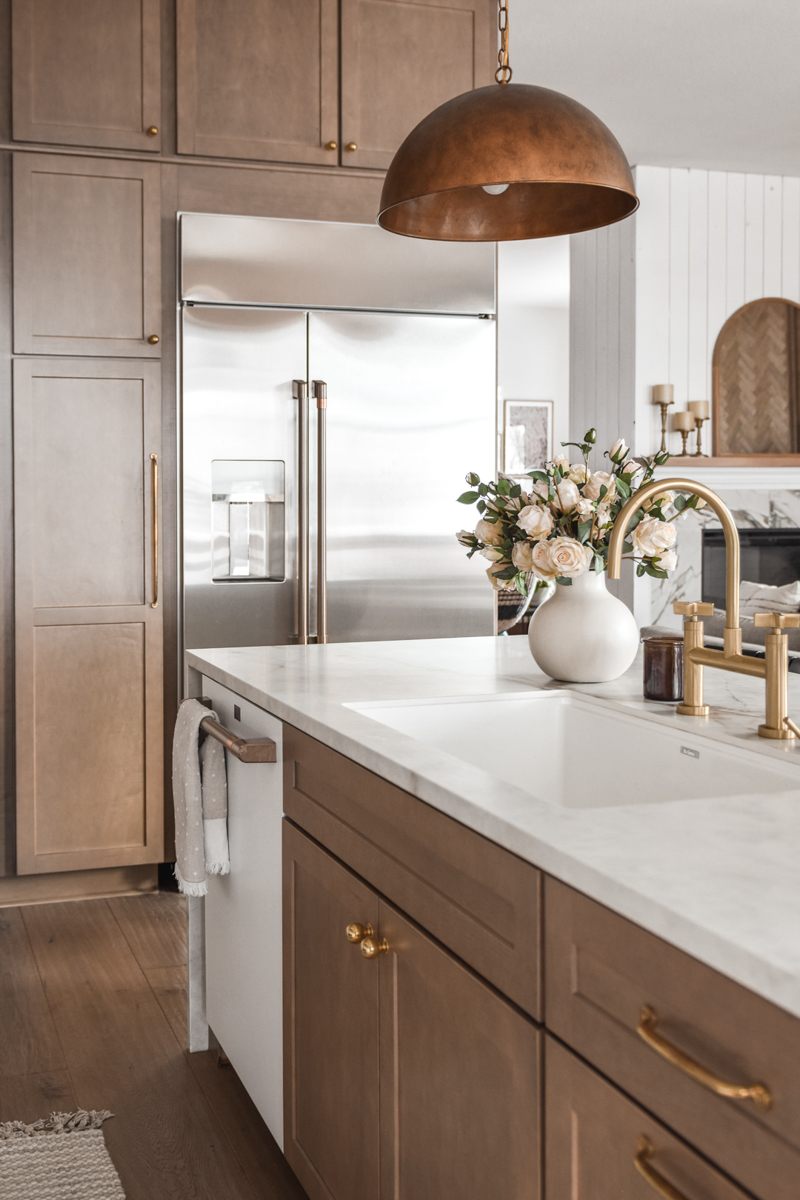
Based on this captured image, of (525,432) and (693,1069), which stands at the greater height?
(525,432)

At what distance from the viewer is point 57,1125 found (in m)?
2.13

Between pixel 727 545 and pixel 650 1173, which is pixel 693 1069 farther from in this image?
pixel 727 545

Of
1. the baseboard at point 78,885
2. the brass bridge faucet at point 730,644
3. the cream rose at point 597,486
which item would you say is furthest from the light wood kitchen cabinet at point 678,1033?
the baseboard at point 78,885

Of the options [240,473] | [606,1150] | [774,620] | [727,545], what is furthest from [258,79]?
[606,1150]

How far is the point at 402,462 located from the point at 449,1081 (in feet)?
8.57

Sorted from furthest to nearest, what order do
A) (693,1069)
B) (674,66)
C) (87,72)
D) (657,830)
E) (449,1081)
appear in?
1. (674,66)
2. (87,72)
3. (449,1081)
4. (657,830)
5. (693,1069)

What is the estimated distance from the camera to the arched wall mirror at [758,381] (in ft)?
19.4

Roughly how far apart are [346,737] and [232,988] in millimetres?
943

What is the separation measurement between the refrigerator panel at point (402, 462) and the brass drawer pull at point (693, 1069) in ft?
9.13

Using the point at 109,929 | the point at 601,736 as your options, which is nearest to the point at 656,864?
the point at 601,736

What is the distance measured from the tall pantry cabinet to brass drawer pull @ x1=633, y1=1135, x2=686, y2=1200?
2.79 m

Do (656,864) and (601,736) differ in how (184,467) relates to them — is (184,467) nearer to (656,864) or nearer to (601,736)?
(601,736)

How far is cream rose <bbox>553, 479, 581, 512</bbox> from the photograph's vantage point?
188 centimetres

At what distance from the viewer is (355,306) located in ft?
11.6
